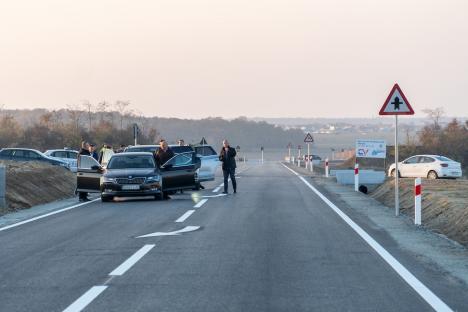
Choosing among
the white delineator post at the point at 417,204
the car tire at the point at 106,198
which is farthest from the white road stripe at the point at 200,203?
the white delineator post at the point at 417,204

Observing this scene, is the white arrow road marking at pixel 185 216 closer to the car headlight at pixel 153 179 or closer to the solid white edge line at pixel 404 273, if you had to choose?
the solid white edge line at pixel 404 273

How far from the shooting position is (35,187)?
27062mm

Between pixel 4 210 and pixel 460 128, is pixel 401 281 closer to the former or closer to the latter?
pixel 4 210

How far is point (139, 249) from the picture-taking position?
12.9 m

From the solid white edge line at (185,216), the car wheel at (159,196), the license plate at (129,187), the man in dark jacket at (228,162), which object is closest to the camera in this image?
the solid white edge line at (185,216)

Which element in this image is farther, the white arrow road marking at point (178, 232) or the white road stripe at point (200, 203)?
the white road stripe at point (200, 203)

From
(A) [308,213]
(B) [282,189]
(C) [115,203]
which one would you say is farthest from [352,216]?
(B) [282,189]

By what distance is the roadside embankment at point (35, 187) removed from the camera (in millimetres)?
23312

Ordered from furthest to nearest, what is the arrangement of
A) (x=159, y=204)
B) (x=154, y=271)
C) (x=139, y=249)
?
(x=159, y=204)
(x=139, y=249)
(x=154, y=271)

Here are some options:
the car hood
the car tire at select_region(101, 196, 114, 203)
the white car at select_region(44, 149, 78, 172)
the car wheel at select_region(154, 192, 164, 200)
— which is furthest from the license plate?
the white car at select_region(44, 149, 78, 172)

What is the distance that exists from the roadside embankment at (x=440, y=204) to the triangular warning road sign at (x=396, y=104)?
2.57 m

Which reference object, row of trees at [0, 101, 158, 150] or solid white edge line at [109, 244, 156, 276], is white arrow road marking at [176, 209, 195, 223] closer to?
solid white edge line at [109, 244, 156, 276]

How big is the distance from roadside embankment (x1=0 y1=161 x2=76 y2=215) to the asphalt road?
15.9 feet

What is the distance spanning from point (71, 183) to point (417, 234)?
19.5 m
